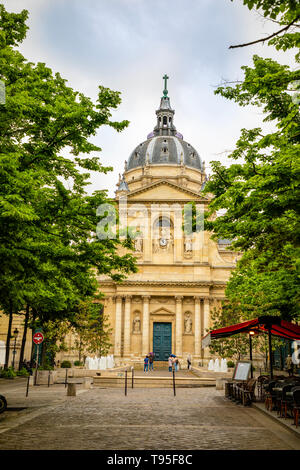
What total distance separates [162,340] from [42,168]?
132ft

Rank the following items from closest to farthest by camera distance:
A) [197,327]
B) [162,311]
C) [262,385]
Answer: [262,385], [197,327], [162,311]

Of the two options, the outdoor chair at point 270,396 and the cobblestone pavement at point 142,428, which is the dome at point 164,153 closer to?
the outdoor chair at point 270,396

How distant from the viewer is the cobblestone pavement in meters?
9.33

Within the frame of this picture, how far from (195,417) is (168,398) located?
6027 mm

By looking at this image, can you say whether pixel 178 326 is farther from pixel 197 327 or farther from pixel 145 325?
pixel 145 325

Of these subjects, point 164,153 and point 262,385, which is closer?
point 262,385

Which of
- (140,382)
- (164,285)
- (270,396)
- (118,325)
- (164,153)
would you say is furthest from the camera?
(164,153)

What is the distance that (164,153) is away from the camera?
74000 millimetres

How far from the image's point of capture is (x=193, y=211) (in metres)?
14.2

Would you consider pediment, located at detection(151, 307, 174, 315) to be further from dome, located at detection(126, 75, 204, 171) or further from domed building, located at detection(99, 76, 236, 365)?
dome, located at detection(126, 75, 204, 171)

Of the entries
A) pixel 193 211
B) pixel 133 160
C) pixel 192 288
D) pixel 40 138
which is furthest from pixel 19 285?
pixel 133 160

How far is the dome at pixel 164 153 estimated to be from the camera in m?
73.1

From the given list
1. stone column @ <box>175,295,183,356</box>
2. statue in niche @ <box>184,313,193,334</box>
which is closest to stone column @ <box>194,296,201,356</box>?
statue in niche @ <box>184,313,193,334</box>

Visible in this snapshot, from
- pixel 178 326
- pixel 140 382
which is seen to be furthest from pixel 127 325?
pixel 140 382
